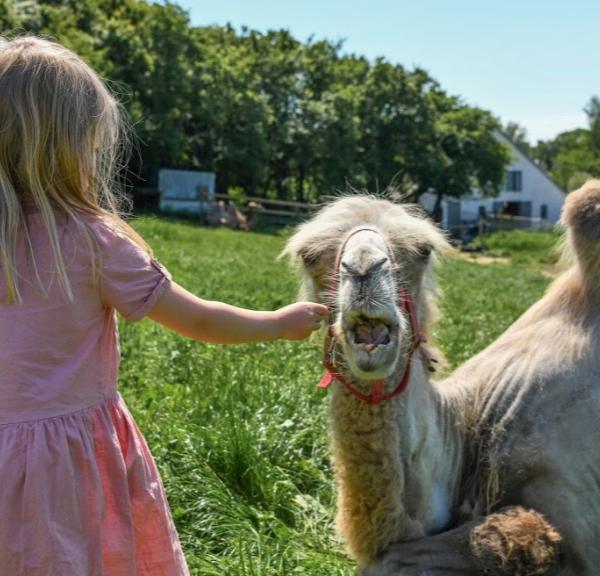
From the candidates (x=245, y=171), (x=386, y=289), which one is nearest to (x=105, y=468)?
(x=386, y=289)

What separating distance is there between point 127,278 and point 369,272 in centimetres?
68

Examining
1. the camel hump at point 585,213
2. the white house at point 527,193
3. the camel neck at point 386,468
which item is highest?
the white house at point 527,193

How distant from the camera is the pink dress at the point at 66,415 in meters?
2.10

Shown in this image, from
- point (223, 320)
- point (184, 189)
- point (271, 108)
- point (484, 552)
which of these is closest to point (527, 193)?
point (271, 108)

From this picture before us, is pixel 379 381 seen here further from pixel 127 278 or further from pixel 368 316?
pixel 127 278

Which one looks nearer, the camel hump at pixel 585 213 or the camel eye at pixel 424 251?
the camel eye at pixel 424 251

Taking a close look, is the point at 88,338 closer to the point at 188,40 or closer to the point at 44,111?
the point at 44,111

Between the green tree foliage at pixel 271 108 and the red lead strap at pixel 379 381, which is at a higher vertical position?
the green tree foliage at pixel 271 108

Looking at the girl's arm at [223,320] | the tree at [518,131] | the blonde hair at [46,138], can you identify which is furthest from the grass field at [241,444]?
the tree at [518,131]

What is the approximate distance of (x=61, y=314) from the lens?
2.15 metres

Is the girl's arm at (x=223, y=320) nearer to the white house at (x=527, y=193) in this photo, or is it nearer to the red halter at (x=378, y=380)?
the red halter at (x=378, y=380)

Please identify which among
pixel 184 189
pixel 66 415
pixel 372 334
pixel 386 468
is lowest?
pixel 386 468

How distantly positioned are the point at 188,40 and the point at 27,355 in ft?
95.7

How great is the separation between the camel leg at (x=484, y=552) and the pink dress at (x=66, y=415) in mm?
847
